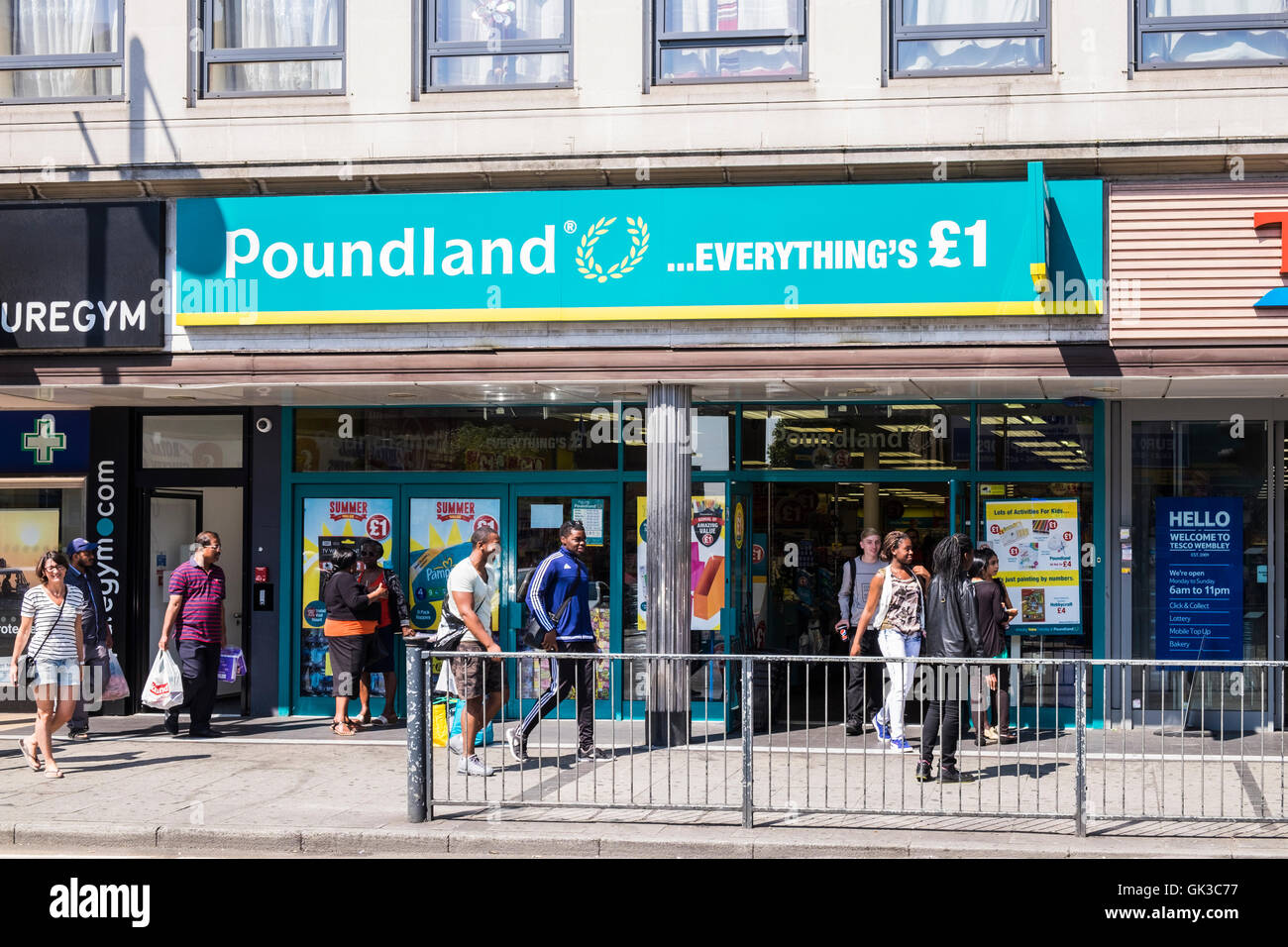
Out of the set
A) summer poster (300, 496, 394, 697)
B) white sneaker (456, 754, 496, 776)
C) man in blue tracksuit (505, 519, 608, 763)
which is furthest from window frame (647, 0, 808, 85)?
white sneaker (456, 754, 496, 776)

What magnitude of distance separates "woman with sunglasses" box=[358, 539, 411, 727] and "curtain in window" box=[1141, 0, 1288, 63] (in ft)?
24.9

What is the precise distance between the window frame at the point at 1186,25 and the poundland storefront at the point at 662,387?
127 centimetres

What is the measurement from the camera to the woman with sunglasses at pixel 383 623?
12578mm

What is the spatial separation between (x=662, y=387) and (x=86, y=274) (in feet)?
16.4

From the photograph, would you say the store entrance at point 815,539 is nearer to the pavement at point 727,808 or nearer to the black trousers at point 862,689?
the black trousers at point 862,689

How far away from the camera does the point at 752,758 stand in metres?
8.66

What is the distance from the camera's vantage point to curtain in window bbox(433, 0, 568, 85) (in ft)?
40.1

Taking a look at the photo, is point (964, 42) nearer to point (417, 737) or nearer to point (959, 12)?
point (959, 12)

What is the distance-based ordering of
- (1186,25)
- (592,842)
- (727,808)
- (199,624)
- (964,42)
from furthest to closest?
(199,624) → (964,42) → (1186,25) → (727,808) → (592,842)

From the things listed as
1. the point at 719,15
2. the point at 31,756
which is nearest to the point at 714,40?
the point at 719,15

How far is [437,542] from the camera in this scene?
13414 mm

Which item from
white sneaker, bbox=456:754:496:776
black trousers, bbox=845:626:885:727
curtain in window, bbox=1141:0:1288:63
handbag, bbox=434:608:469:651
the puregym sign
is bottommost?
white sneaker, bbox=456:754:496:776

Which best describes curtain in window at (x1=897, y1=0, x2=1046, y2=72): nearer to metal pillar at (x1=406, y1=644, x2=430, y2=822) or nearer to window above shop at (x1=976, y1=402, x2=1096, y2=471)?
window above shop at (x1=976, y1=402, x2=1096, y2=471)
